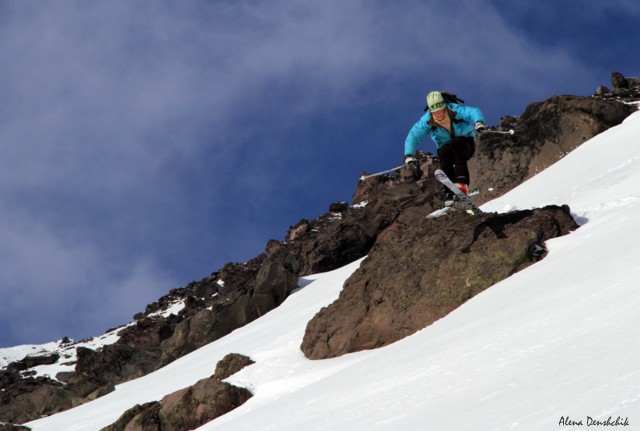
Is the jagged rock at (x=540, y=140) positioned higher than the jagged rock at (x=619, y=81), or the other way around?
the jagged rock at (x=619, y=81)

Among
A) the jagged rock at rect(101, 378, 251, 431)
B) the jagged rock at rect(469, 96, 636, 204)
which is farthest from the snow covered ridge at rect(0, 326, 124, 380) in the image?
the jagged rock at rect(101, 378, 251, 431)

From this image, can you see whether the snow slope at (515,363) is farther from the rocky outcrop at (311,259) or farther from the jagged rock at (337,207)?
the jagged rock at (337,207)

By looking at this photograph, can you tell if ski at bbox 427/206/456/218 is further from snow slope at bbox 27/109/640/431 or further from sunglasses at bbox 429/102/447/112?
snow slope at bbox 27/109/640/431

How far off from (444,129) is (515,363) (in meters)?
7.80

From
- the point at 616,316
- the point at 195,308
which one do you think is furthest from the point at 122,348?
the point at 616,316

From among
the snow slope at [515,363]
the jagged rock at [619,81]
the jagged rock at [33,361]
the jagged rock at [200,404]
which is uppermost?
the jagged rock at [619,81]

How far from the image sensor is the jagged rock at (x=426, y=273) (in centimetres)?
1195

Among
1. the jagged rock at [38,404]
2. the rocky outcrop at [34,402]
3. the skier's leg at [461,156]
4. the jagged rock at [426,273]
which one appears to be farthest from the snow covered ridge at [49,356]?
the skier's leg at [461,156]

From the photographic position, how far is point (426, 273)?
12.8m

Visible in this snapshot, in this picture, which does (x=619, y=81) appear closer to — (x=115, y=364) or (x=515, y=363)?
(x=115, y=364)

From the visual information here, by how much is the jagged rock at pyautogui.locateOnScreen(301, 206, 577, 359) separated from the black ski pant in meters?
1.04

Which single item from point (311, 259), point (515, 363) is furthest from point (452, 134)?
point (311, 259)

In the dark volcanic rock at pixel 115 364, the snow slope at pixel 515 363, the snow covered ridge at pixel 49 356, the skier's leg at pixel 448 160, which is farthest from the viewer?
the snow covered ridge at pixel 49 356

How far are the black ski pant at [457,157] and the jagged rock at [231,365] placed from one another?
207 inches
